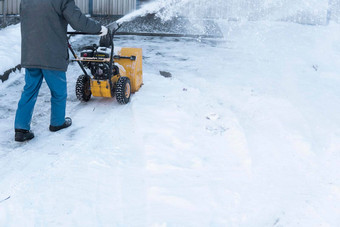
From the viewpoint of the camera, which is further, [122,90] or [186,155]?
[122,90]

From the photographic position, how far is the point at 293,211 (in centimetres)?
316

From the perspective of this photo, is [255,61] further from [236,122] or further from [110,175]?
[110,175]

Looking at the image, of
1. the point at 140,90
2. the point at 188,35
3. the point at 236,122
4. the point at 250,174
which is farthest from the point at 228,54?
the point at 250,174

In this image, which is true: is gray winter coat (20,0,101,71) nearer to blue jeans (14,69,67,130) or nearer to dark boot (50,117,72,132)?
blue jeans (14,69,67,130)

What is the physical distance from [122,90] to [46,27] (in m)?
1.27

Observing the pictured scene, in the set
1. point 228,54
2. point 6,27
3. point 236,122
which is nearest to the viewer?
point 236,122

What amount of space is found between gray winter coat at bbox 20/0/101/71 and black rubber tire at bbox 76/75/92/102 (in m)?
0.97

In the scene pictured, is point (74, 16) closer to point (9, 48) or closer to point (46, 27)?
point (46, 27)

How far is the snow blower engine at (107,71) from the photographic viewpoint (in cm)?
474

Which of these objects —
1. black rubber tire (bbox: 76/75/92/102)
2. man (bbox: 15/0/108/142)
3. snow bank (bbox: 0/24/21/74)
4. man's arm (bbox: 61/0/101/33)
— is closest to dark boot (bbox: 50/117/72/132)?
man (bbox: 15/0/108/142)

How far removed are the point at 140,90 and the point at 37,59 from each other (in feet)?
6.09

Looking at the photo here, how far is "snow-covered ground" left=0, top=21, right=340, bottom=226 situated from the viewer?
3015mm

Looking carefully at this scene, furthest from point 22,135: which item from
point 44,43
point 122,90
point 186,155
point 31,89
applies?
point 186,155

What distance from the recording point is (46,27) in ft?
12.9
